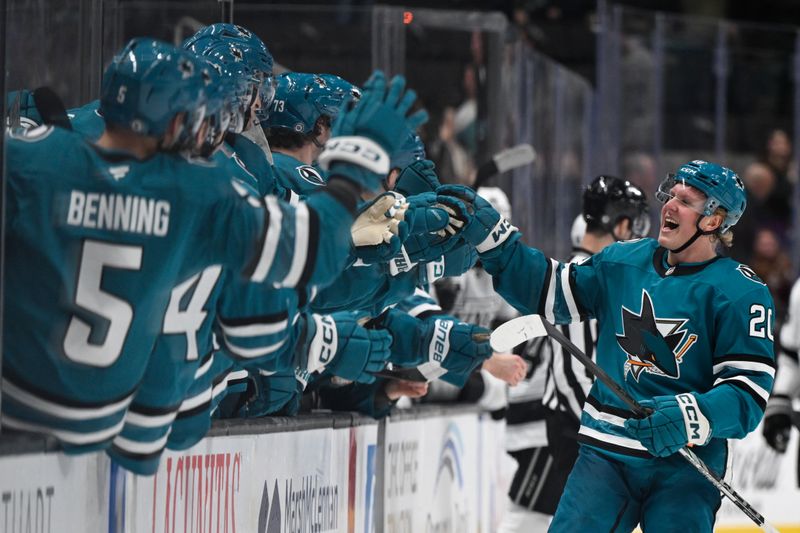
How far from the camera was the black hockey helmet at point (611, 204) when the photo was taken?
4527 millimetres

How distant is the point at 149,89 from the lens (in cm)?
238

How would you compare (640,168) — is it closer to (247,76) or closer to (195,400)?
(247,76)

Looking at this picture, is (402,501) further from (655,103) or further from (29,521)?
(655,103)

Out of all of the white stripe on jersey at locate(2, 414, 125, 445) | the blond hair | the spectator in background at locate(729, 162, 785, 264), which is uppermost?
the blond hair

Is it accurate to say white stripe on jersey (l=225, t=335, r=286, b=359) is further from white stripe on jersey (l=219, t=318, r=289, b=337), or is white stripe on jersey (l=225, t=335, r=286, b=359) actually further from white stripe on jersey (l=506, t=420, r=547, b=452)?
white stripe on jersey (l=506, t=420, r=547, b=452)

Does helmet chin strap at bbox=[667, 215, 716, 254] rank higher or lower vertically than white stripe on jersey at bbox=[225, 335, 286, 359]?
higher

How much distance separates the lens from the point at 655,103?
25.8ft

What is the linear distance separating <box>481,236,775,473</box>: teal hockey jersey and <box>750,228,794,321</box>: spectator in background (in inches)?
187

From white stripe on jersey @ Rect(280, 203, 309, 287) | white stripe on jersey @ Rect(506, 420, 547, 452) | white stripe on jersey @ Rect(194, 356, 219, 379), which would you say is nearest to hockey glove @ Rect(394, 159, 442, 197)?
white stripe on jersey @ Rect(194, 356, 219, 379)

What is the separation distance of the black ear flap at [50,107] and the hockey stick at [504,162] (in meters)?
3.04

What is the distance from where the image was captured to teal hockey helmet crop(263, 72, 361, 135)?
368 cm

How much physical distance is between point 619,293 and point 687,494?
507mm

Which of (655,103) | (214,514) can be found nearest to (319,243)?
(214,514)

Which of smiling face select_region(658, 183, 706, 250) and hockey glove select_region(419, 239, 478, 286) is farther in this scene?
hockey glove select_region(419, 239, 478, 286)
